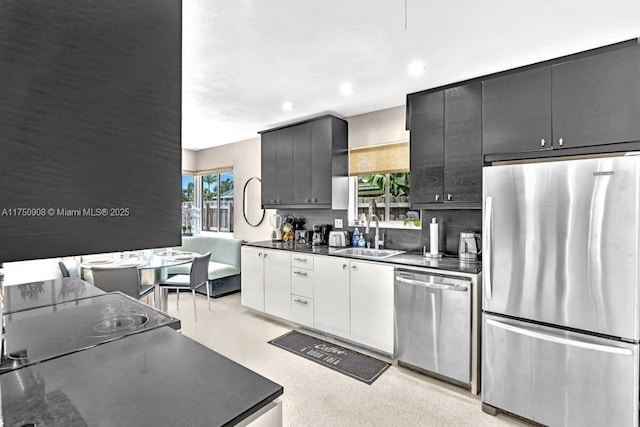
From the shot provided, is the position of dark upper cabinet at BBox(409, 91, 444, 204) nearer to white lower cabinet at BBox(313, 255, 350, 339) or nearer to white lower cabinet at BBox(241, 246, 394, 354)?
white lower cabinet at BBox(241, 246, 394, 354)

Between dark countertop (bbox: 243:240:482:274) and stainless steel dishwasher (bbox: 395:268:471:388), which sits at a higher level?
dark countertop (bbox: 243:240:482:274)

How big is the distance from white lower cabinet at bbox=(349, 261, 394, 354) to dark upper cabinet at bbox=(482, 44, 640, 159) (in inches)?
52.4

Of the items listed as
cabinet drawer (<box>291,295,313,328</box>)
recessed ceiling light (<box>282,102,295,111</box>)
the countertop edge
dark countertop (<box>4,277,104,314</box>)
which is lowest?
cabinet drawer (<box>291,295,313,328</box>)

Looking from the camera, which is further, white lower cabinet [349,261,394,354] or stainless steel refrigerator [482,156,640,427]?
white lower cabinet [349,261,394,354]

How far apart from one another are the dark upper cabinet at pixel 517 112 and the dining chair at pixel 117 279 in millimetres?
3194

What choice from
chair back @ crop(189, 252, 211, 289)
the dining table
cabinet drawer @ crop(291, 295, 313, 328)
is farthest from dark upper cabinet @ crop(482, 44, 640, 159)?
the dining table

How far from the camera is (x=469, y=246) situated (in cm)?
268

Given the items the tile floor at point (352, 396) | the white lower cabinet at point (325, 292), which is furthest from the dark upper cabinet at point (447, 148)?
the tile floor at point (352, 396)

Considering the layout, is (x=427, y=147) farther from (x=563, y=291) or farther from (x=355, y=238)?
(x=563, y=291)

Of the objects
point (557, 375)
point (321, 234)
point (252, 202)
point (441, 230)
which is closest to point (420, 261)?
point (441, 230)

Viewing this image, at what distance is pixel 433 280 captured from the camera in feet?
8.09

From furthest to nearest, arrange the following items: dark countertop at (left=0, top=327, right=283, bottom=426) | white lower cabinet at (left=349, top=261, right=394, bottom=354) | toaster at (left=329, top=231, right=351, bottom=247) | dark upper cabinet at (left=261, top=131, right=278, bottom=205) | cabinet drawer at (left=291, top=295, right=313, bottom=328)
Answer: dark upper cabinet at (left=261, top=131, right=278, bottom=205)
toaster at (left=329, top=231, right=351, bottom=247)
cabinet drawer at (left=291, top=295, right=313, bottom=328)
white lower cabinet at (left=349, top=261, right=394, bottom=354)
dark countertop at (left=0, top=327, right=283, bottom=426)

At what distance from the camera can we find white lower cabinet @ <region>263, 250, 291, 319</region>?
357 cm

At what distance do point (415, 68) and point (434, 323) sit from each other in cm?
198
